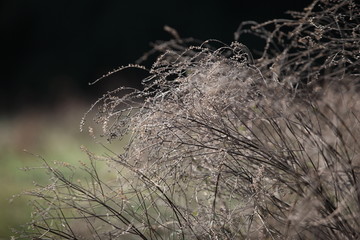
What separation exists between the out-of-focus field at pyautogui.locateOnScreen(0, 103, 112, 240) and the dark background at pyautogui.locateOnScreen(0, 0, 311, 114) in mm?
2412

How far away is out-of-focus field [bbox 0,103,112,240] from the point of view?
18.2 ft

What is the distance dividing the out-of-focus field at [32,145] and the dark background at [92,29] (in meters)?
2.41

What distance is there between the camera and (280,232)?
112 inches

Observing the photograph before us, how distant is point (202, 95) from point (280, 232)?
0.66 meters

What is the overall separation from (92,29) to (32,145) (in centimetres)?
574

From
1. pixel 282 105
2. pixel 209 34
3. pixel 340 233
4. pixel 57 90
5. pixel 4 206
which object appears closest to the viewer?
pixel 340 233

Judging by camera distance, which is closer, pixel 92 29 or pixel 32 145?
pixel 32 145

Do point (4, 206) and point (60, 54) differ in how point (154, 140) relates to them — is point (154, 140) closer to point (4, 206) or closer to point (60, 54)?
point (4, 206)

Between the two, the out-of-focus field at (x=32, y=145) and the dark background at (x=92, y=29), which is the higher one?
the dark background at (x=92, y=29)

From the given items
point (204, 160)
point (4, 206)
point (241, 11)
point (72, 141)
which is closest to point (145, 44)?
point (241, 11)

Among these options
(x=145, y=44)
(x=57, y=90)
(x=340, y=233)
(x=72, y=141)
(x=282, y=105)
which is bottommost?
(x=340, y=233)

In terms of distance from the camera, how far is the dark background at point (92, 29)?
1291 cm

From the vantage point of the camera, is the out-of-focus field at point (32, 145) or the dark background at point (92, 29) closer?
the out-of-focus field at point (32, 145)

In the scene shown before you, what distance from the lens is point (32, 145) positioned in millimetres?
8180
